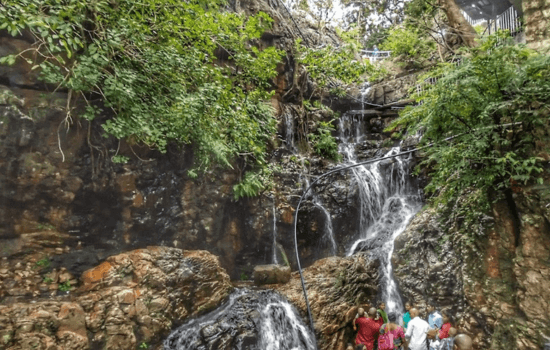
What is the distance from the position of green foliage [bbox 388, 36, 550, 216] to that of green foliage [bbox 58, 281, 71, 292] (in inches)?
312

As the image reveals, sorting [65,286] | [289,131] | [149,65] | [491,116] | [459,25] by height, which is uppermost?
[459,25]

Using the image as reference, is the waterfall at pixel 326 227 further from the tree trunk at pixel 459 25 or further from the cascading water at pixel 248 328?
the tree trunk at pixel 459 25

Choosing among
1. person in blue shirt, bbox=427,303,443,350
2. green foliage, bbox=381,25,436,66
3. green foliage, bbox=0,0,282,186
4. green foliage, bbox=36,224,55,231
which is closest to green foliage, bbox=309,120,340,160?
green foliage, bbox=0,0,282,186

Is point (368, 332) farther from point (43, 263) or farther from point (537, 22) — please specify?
point (537, 22)

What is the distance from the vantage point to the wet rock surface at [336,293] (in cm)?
734

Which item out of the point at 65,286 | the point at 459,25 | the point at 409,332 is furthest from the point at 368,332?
the point at 459,25

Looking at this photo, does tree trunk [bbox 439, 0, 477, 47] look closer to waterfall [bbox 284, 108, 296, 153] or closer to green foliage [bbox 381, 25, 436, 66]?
waterfall [bbox 284, 108, 296, 153]

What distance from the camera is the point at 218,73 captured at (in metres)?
7.04

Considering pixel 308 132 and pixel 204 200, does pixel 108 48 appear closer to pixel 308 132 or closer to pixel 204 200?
pixel 204 200

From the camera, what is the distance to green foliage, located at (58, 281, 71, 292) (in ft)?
19.4

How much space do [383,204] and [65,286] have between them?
10841 millimetres

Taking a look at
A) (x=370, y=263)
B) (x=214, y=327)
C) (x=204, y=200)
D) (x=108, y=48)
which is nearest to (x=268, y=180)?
(x=204, y=200)

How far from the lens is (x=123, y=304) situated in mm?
5750

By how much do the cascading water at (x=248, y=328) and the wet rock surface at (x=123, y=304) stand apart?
294mm
